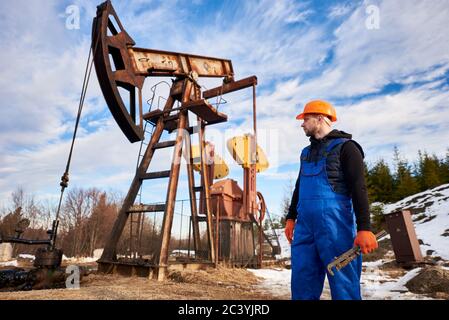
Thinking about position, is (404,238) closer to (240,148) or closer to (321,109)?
(240,148)

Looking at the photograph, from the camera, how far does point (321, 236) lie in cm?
234

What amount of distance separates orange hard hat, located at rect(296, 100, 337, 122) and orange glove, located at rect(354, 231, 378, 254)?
43.2 inches

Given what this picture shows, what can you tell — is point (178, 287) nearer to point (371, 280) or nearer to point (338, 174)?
point (338, 174)

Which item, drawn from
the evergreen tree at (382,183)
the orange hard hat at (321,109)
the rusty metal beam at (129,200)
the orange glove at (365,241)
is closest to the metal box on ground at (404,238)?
the rusty metal beam at (129,200)

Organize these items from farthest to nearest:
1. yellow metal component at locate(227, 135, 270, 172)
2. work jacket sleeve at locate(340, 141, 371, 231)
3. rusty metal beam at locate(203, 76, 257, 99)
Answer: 1. yellow metal component at locate(227, 135, 270, 172)
2. rusty metal beam at locate(203, 76, 257, 99)
3. work jacket sleeve at locate(340, 141, 371, 231)

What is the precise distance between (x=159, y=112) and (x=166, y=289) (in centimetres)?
447

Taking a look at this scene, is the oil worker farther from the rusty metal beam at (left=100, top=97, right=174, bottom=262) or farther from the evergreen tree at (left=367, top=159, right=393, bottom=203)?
the evergreen tree at (left=367, top=159, right=393, bottom=203)

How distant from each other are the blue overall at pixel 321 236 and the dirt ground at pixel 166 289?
2.10 m

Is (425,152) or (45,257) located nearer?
(45,257)

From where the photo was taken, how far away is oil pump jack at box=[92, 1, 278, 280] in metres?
4.98

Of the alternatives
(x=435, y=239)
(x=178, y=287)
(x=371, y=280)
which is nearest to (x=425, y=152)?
(x=435, y=239)

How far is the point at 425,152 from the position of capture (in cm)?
4453

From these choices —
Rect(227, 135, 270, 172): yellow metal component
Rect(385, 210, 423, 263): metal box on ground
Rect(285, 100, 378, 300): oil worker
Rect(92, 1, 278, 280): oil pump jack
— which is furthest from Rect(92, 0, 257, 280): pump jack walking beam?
Rect(385, 210, 423, 263): metal box on ground
